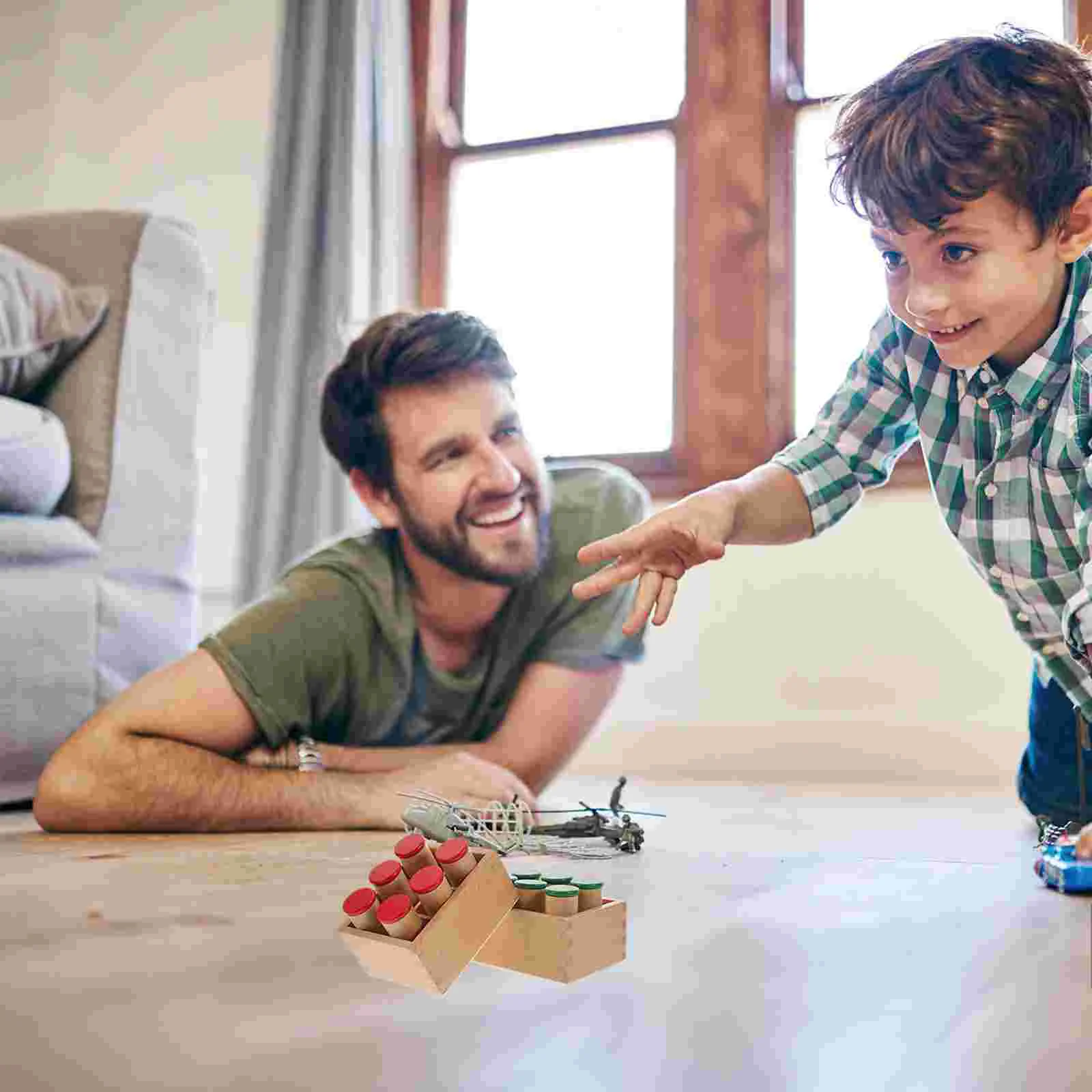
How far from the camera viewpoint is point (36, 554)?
1302 mm

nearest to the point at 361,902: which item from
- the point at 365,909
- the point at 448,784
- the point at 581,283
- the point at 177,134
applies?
the point at 365,909

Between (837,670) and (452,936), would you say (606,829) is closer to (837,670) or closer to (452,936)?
(452,936)

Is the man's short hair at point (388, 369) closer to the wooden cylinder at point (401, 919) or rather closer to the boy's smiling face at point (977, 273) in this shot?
the boy's smiling face at point (977, 273)

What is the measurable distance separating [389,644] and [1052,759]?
2.28 feet

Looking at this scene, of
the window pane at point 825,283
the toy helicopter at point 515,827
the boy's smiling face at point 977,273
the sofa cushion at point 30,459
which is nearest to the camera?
the toy helicopter at point 515,827

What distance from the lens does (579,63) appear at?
5.90ft

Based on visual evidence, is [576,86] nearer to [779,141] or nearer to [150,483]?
[779,141]

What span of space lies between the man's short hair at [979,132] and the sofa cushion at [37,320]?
1009 millimetres

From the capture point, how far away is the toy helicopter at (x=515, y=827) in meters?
0.52

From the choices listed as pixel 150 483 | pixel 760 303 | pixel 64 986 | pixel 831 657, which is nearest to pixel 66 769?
pixel 150 483

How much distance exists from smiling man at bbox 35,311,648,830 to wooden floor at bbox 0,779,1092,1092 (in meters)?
0.33

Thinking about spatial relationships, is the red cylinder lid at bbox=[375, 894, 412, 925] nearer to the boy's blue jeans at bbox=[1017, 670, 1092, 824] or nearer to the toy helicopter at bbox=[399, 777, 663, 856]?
the toy helicopter at bbox=[399, 777, 663, 856]

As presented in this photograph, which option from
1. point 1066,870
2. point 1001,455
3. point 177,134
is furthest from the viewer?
point 177,134

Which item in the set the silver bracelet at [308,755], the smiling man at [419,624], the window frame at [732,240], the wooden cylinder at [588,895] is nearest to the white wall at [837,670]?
the window frame at [732,240]
